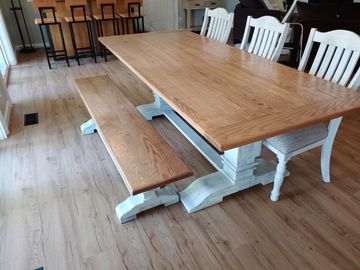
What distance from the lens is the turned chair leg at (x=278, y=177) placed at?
163 cm

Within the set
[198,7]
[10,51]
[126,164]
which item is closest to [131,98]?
[126,164]

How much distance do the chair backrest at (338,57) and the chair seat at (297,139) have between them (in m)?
0.31

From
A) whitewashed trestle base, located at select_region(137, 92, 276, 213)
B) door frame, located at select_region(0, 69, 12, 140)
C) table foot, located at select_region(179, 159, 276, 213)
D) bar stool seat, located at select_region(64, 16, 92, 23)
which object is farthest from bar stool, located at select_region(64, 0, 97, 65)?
table foot, located at select_region(179, 159, 276, 213)

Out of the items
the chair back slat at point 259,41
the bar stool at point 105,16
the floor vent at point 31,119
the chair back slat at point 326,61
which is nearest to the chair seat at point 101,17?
the bar stool at point 105,16

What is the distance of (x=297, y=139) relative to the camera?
1.61 m

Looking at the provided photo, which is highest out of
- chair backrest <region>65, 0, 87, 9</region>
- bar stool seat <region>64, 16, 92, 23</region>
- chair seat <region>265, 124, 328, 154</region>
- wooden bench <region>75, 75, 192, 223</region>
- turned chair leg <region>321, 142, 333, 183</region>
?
chair backrest <region>65, 0, 87, 9</region>

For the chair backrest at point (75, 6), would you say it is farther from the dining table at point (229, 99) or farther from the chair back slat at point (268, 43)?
the chair back slat at point (268, 43)

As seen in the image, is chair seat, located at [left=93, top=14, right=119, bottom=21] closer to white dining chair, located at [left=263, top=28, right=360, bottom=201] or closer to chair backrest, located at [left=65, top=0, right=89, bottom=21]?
chair backrest, located at [left=65, top=0, right=89, bottom=21]

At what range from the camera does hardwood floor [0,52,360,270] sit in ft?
4.86

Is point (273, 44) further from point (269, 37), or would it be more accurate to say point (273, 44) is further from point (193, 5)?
point (193, 5)

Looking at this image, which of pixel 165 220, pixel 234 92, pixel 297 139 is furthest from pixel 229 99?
pixel 165 220

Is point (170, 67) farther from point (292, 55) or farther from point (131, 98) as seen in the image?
point (292, 55)

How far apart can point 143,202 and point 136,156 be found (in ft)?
1.03

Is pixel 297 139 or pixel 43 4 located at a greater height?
pixel 43 4
